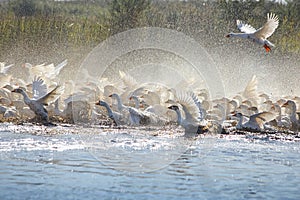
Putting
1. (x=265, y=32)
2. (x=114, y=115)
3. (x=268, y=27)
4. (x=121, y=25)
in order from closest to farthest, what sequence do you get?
1. (x=114, y=115)
2. (x=268, y=27)
3. (x=265, y=32)
4. (x=121, y=25)

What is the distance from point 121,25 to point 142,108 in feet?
48.5

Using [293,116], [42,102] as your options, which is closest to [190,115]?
[42,102]

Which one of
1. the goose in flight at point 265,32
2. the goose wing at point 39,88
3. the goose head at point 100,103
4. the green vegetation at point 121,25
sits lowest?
the goose head at point 100,103

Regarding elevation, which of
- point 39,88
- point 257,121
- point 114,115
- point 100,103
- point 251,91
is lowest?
point 257,121

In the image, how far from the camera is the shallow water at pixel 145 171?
375 inches

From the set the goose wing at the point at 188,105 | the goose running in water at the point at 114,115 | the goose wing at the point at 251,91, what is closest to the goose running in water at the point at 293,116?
the goose wing at the point at 251,91

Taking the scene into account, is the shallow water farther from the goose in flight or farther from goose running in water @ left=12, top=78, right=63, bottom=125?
the goose in flight

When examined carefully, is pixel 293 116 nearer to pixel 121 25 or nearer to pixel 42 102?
pixel 42 102

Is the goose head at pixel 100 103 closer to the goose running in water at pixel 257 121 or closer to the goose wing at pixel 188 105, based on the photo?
the goose wing at pixel 188 105

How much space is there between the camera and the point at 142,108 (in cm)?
1803

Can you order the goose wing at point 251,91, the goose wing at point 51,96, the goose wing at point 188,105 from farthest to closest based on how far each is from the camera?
the goose wing at point 251,91, the goose wing at point 51,96, the goose wing at point 188,105

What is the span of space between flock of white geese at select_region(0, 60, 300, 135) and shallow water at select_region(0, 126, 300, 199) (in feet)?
4.27

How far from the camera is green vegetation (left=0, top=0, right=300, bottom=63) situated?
29.6 m

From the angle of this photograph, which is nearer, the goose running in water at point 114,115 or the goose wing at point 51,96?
the goose wing at point 51,96
